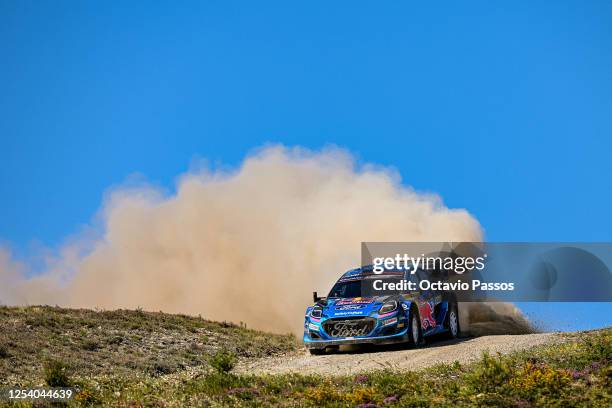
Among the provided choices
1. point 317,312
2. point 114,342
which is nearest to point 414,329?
point 317,312

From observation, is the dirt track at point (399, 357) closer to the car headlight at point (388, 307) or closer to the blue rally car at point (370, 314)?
the blue rally car at point (370, 314)

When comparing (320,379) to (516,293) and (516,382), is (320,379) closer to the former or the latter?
(516,382)

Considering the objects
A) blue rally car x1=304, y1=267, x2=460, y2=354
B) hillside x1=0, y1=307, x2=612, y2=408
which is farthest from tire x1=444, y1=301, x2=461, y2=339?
hillside x1=0, y1=307, x2=612, y2=408

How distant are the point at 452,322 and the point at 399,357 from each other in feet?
17.1

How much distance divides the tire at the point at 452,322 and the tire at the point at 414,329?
7.68 ft

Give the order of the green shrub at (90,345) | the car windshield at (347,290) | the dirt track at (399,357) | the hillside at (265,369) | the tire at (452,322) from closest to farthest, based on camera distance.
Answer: the hillside at (265,369), the dirt track at (399,357), the car windshield at (347,290), the green shrub at (90,345), the tire at (452,322)

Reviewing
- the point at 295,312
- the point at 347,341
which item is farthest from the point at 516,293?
the point at 347,341

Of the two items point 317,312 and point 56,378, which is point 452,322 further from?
point 56,378

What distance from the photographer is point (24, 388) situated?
15875mm

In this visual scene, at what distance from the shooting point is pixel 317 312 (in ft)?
68.1

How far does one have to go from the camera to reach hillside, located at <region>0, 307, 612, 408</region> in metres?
12.6

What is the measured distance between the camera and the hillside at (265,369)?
12.6 m

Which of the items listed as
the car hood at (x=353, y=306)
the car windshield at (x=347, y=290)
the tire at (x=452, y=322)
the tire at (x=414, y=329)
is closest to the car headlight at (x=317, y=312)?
the car hood at (x=353, y=306)

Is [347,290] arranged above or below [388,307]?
above
